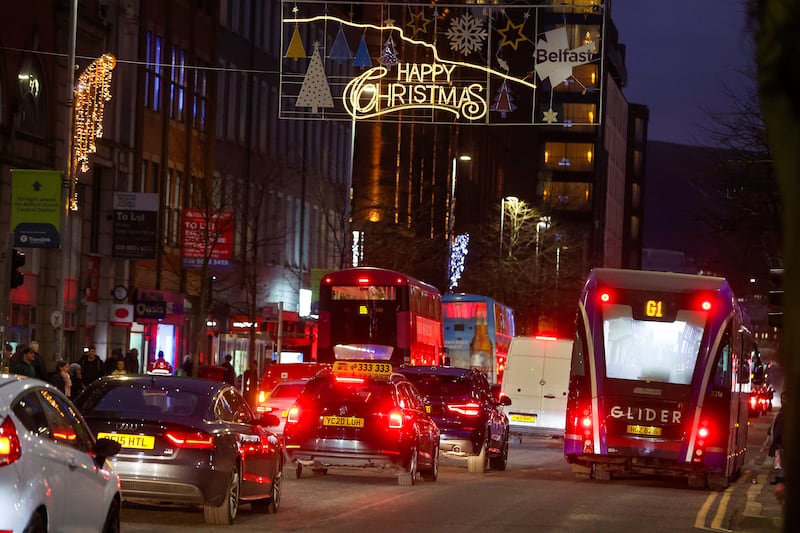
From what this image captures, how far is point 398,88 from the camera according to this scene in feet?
103

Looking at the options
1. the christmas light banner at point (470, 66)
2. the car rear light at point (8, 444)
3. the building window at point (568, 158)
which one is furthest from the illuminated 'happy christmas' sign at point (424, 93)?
the building window at point (568, 158)

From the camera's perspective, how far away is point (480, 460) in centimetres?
2866

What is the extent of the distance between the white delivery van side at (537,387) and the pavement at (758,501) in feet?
15.3

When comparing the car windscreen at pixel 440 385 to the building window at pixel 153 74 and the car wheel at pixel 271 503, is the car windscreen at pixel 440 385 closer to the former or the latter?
the car wheel at pixel 271 503

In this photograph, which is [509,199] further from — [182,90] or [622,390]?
[622,390]

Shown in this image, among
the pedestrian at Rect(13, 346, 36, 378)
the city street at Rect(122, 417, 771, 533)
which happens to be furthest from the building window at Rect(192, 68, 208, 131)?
the city street at Rect(122, 417, 771, 533)

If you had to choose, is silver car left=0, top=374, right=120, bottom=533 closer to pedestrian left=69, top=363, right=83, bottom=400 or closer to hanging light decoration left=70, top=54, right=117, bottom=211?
pedestrian left=69, top=363, right=83, bottom=400

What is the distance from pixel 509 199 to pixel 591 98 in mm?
68116

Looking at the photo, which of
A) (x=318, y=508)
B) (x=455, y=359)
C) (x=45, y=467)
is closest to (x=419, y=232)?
(x=455, y=359)

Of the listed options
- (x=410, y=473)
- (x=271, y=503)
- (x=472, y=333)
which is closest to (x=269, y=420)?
(x=271, y=503)

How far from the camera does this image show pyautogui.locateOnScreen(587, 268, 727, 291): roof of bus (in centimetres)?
2662

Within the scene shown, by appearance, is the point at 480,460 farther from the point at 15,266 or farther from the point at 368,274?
the point at 368,274

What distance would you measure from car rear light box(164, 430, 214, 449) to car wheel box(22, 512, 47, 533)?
5.76 metres

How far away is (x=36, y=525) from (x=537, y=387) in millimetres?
30730
